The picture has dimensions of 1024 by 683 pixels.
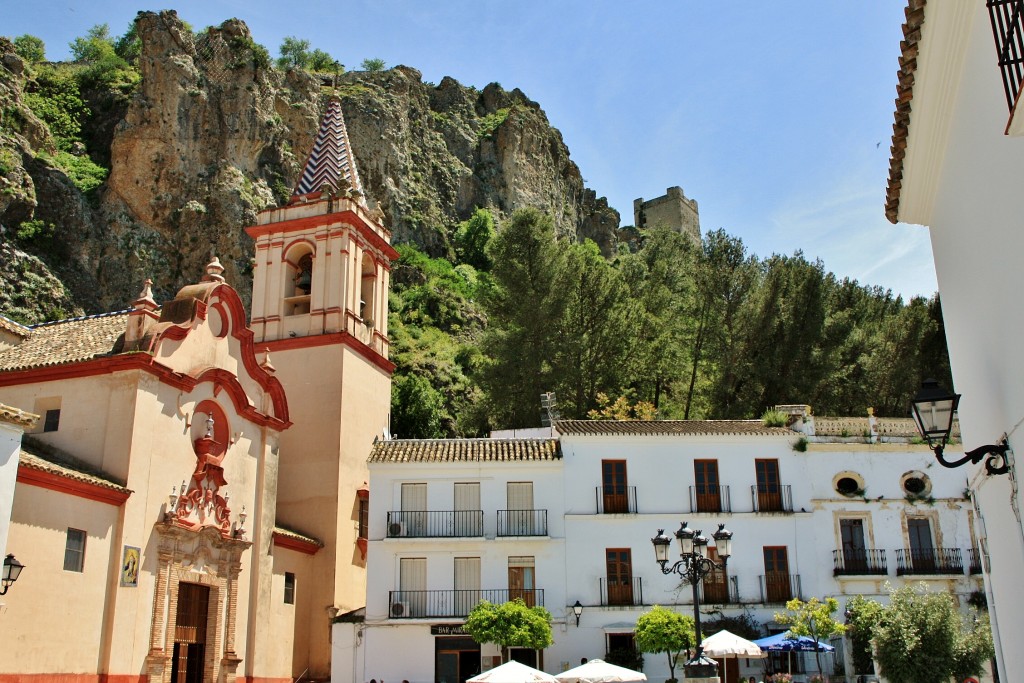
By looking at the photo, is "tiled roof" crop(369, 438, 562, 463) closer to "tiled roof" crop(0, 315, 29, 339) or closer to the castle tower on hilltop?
"tiled roof" crop(0, 315, 29, 339)

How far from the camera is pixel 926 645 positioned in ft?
50.6

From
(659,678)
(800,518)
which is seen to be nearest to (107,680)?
(659,678)

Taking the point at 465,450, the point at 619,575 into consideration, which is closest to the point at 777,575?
the point at 619,575

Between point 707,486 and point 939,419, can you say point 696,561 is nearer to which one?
point 939,419

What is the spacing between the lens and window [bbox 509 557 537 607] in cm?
2697

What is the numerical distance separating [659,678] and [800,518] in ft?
20.6

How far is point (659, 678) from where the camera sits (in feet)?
85.3

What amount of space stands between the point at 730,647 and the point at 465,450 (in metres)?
9.79

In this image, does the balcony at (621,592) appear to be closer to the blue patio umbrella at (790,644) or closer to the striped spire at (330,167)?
the blue patio umbrella at (790,644)

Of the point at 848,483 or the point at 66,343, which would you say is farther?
the point at 848,483

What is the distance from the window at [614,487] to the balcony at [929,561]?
7.90 m

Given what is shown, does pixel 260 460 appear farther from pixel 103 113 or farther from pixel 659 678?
pixel 103 113

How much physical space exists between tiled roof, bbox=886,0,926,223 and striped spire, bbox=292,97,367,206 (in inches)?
1007

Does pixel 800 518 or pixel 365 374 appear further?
pixel 365 374
